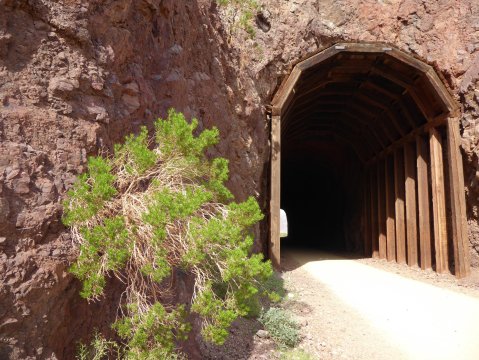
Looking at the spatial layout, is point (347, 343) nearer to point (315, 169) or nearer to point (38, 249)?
point (38, 249)

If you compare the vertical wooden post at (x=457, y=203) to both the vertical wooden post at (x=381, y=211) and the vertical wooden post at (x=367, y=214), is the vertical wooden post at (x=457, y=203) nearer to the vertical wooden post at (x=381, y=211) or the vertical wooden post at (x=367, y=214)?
the vertical wooden post at (x=381, y=211)

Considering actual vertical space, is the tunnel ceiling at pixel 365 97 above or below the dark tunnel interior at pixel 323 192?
above

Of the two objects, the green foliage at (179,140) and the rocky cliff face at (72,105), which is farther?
the green foliage at (179,140)

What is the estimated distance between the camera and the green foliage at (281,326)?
5.26 metres

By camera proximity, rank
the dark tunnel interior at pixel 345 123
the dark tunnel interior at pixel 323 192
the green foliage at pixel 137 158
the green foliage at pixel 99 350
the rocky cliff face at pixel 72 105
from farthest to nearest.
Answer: the dark tunnel interior at pixel 323 192 → the dark tunnel interior at pixel 345 123 → the green foliage at pixel 137 158 → the green foliage at pixel 99 350 → the rocky cliff face at pixel 72 105

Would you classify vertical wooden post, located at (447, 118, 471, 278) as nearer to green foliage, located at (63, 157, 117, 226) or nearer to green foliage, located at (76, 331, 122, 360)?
green foliage, located at (76, 331, 122, 360)

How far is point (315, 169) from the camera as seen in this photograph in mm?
25156

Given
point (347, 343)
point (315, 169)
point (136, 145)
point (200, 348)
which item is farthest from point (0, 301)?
point (315, 169)

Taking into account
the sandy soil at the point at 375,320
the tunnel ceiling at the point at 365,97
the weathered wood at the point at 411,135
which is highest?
the tunnel ceiling at the point at 365,97

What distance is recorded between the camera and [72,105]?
3.90 metres

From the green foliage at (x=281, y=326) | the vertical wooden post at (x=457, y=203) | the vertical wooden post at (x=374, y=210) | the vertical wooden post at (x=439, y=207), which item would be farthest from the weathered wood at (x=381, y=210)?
the green foliage at (x=281, y=326)

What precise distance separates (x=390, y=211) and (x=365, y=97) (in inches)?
186

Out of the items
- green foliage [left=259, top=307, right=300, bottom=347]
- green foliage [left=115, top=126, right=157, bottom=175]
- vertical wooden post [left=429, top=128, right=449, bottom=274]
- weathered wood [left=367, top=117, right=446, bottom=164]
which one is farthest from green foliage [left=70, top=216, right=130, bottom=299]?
weathered wood [left=367, top=117, right=446, bottom=164]

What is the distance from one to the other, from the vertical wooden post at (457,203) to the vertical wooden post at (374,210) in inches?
221
